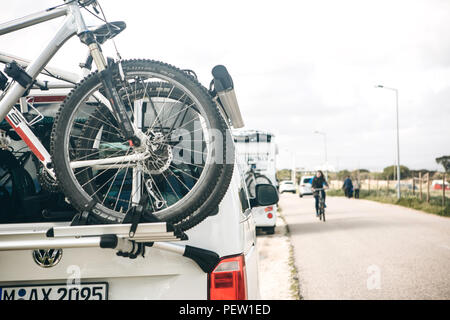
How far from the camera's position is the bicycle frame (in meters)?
2.63

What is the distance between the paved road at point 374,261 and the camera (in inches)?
241

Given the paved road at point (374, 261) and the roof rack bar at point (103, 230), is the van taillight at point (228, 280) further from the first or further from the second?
the paved road at point (374, 261)

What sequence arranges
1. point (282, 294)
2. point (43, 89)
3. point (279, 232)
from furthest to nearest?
point (279, 232) < point (282, 294) < point (43, 89)

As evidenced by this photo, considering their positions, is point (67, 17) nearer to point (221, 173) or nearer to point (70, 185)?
point (70, 185)

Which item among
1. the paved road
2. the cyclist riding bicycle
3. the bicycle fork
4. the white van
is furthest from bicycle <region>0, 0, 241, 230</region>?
the cyclist riding bicycle

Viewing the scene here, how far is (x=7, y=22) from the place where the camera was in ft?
9.57

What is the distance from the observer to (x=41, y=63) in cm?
270

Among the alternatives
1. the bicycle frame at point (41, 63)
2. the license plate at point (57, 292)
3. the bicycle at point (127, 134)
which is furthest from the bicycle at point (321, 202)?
the license plate at point (57, 292)

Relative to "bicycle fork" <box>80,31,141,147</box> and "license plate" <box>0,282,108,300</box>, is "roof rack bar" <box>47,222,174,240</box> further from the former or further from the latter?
"bicycle fork" <box>80,31,141,147</box>

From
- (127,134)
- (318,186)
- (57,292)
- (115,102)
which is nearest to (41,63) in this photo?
(115,102)

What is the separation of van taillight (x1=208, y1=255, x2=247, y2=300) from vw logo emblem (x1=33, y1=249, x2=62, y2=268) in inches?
33.0

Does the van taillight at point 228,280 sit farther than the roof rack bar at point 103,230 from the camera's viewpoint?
Yes
